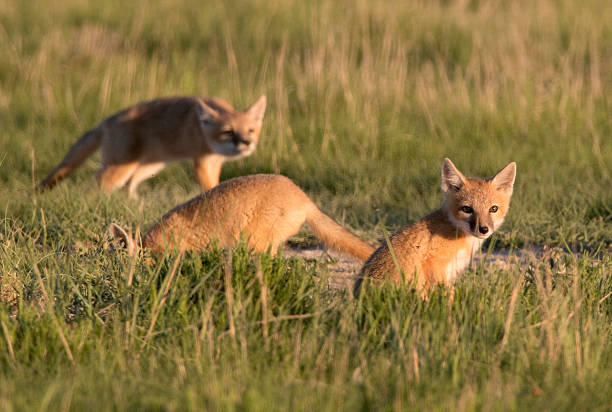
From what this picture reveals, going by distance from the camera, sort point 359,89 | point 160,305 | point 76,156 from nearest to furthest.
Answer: point 160,305 → point 76,156 → point 359,89

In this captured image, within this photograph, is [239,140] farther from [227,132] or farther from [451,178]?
[451,178]

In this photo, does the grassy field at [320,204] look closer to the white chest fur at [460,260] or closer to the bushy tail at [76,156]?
the white chest fur at [460,260]

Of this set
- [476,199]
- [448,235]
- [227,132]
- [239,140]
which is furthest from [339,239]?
[227,132]

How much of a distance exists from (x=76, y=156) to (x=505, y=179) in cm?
448

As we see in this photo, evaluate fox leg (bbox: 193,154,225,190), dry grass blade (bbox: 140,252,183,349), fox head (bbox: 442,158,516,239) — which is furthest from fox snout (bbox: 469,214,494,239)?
fox leg (bbox: 193,154,225,190)

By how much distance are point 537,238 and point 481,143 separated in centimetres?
244

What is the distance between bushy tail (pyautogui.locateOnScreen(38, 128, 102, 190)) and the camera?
7418mm

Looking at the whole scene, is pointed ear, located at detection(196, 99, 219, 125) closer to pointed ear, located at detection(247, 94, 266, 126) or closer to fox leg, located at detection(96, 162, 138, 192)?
pointed ear, located at detection(247, 94, 266, 126)

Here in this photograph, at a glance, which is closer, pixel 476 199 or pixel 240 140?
pixel 476 199

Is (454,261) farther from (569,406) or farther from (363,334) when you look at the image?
(569,406)

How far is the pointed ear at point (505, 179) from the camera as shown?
4645mm

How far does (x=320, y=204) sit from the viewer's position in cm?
676

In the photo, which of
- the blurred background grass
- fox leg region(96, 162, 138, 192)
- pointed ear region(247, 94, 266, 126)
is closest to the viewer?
the blurred background grass

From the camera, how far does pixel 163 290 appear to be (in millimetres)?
3615
